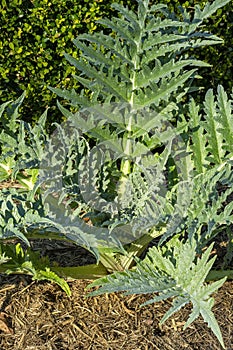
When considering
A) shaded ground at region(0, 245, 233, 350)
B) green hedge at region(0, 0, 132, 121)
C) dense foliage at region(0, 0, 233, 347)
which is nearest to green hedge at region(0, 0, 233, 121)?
green hedge at region(0, 0, 132, 121)

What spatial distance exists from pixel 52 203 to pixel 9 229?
0.30 meters

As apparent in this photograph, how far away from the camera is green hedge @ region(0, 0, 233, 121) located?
374cm

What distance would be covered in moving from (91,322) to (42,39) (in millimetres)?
1773

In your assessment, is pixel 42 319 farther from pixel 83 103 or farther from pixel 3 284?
pixel 83 103

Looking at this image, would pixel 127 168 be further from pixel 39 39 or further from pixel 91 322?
pixel 39 39

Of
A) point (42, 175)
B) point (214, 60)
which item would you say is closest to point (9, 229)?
point (42, 175)

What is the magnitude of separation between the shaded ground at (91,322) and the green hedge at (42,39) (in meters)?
1.36

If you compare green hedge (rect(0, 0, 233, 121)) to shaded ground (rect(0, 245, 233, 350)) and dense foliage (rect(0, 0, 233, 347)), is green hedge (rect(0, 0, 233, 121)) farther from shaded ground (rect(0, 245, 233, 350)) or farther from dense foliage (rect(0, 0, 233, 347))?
shaded ground (rect(0, 245, 233, 350))

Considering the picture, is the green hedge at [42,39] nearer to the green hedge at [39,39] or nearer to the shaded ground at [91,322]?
the green hedge at [39,39]

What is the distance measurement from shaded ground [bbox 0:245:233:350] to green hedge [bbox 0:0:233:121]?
136 centimetres

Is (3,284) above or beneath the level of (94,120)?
beneath

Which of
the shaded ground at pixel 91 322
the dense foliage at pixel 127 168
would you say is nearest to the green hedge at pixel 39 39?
the dense foliage at pixel 127 168

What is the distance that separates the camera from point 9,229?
2479mm

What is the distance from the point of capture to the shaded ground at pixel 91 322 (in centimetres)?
285
